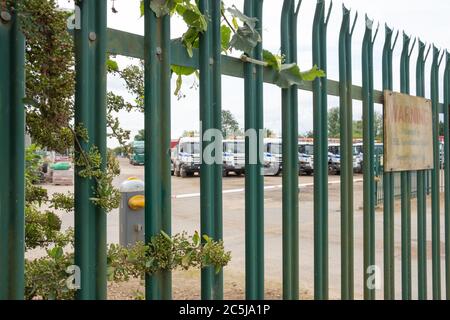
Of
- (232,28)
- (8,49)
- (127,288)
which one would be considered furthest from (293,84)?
(127,288)

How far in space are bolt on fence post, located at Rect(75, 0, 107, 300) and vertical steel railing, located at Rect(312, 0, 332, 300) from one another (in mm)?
1045

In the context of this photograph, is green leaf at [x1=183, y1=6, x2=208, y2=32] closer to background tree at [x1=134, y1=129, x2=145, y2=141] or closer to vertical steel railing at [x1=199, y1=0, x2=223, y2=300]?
vertical steel railing at [x1=199, y1=0, x2=223, y2=300]

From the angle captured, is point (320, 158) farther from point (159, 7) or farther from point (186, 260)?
point (159, 7)

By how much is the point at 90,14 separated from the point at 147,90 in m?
0.27

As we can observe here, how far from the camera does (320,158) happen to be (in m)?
2.08

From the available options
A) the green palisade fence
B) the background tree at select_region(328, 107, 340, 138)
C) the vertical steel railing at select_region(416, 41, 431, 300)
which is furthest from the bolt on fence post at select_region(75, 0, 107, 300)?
the vertical steel railing at select_region(416, 41, 431, 300)

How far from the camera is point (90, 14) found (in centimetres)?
131

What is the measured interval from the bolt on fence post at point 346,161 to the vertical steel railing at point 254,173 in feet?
1.92

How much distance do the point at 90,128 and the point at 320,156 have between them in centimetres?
111

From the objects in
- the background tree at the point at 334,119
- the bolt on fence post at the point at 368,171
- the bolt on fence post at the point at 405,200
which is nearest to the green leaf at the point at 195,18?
the background tree at the point at 334,119

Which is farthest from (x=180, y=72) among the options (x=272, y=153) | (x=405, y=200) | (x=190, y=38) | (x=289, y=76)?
(x=272, y=153)

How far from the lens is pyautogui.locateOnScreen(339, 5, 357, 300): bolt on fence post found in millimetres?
2234

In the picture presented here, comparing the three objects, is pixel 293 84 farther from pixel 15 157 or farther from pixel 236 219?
pixel 236 219
